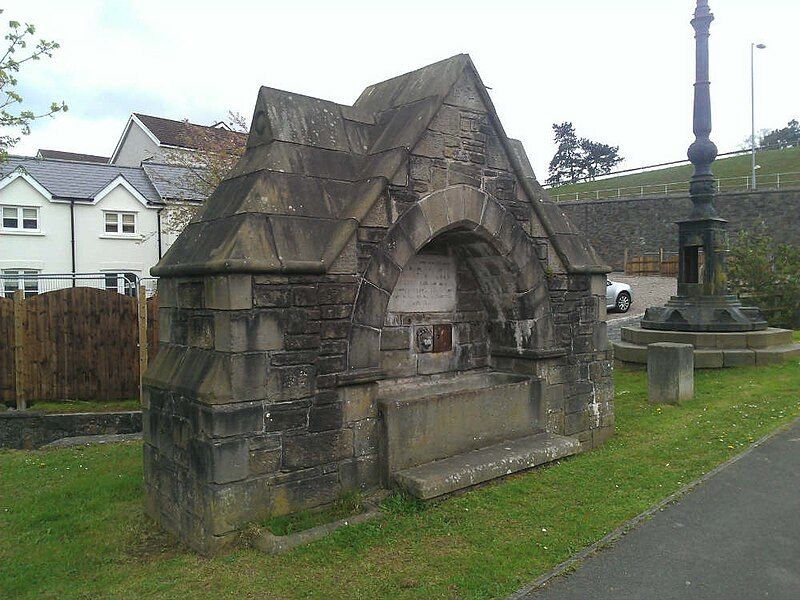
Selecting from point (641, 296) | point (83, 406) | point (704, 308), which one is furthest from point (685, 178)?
point (83, 406)

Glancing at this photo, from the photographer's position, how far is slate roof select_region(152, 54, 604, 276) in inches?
193

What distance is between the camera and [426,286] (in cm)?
693

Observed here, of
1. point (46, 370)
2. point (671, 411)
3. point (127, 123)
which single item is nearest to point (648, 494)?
point (671, 411)

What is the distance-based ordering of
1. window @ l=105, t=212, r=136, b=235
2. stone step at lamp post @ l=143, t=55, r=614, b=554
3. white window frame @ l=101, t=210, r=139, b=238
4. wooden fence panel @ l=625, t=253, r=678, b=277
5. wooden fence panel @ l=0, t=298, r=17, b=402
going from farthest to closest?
wooden fence panel @ l=625, t=253, r=678, b=277 < window @ l=105, t=212, r=136, b=235 < white window frame @ l=101, t=210, r=139, b=238 < wooden fence panel @ l=0, t=298, r=17, b=402 < stone step at lamp post @ l=143, t=55, r=614, b=554

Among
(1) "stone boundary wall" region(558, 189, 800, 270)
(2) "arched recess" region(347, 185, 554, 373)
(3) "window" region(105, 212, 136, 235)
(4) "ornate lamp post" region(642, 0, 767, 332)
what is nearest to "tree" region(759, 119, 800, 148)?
(1) "stone boundary wall" region(558, 189, 800, 270)

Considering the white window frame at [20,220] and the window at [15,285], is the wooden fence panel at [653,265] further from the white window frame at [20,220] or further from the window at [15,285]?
the white window frame at [20,220]

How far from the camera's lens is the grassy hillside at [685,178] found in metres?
48.8

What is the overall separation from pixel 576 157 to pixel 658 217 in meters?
34.5

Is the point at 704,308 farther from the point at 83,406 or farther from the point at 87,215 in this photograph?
the point at 87,215

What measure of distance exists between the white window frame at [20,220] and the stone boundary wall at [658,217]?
115ft

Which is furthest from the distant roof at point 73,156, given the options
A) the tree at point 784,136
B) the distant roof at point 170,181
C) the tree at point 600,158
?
the tree at point 784,136

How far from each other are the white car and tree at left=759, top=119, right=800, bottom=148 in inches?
2549

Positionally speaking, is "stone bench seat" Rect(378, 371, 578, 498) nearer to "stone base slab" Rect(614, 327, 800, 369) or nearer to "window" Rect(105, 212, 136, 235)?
"stone base slab" Rect(614, 327, 800, 369)

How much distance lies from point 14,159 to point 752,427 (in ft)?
101
